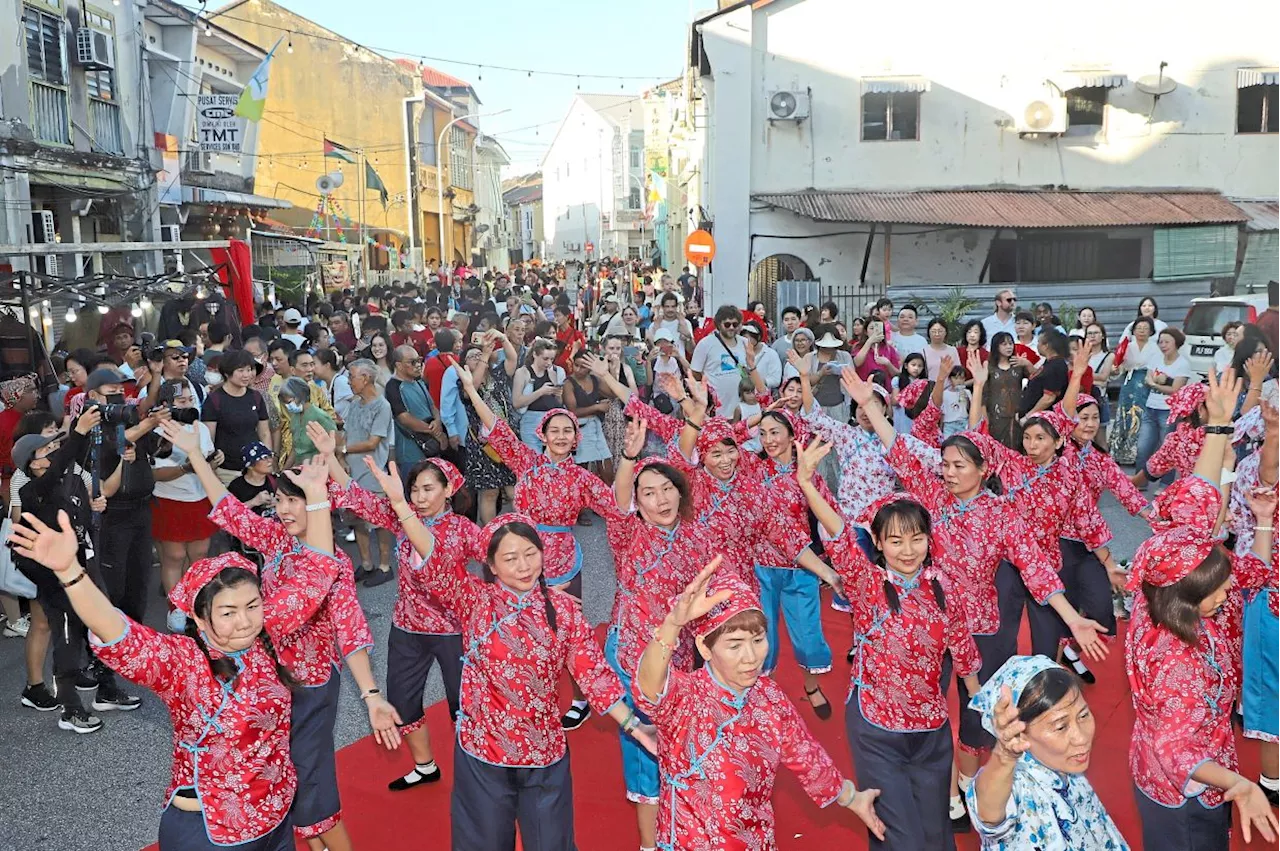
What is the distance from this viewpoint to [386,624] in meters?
8.10

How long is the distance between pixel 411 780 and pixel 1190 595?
3751 mm

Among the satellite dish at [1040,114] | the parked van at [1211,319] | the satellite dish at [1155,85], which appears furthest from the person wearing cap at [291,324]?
the satellite dish at [1155,85]

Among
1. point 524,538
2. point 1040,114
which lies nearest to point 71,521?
point 524,538

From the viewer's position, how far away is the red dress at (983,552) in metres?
4.95

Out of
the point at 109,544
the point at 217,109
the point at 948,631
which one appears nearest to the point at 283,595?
the point at 948,631

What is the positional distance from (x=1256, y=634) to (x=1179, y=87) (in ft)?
56.2

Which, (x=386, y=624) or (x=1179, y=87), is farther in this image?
(x=1179, y=87)

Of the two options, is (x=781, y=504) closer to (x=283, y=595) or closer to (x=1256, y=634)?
(x=1256, y=634)

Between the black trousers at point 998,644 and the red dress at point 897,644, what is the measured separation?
717 millimetres

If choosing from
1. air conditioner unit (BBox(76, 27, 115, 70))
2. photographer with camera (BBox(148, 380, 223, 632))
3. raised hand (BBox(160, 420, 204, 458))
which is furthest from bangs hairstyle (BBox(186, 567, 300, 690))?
air conditioner unit (BBox(76, 27, 115, 70))

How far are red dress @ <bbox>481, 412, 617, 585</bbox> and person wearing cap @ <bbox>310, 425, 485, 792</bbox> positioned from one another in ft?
1.99

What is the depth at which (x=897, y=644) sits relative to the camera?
4.32 m

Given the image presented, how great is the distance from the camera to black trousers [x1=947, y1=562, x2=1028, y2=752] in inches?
203

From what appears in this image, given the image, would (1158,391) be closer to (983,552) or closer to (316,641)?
(983,552)
